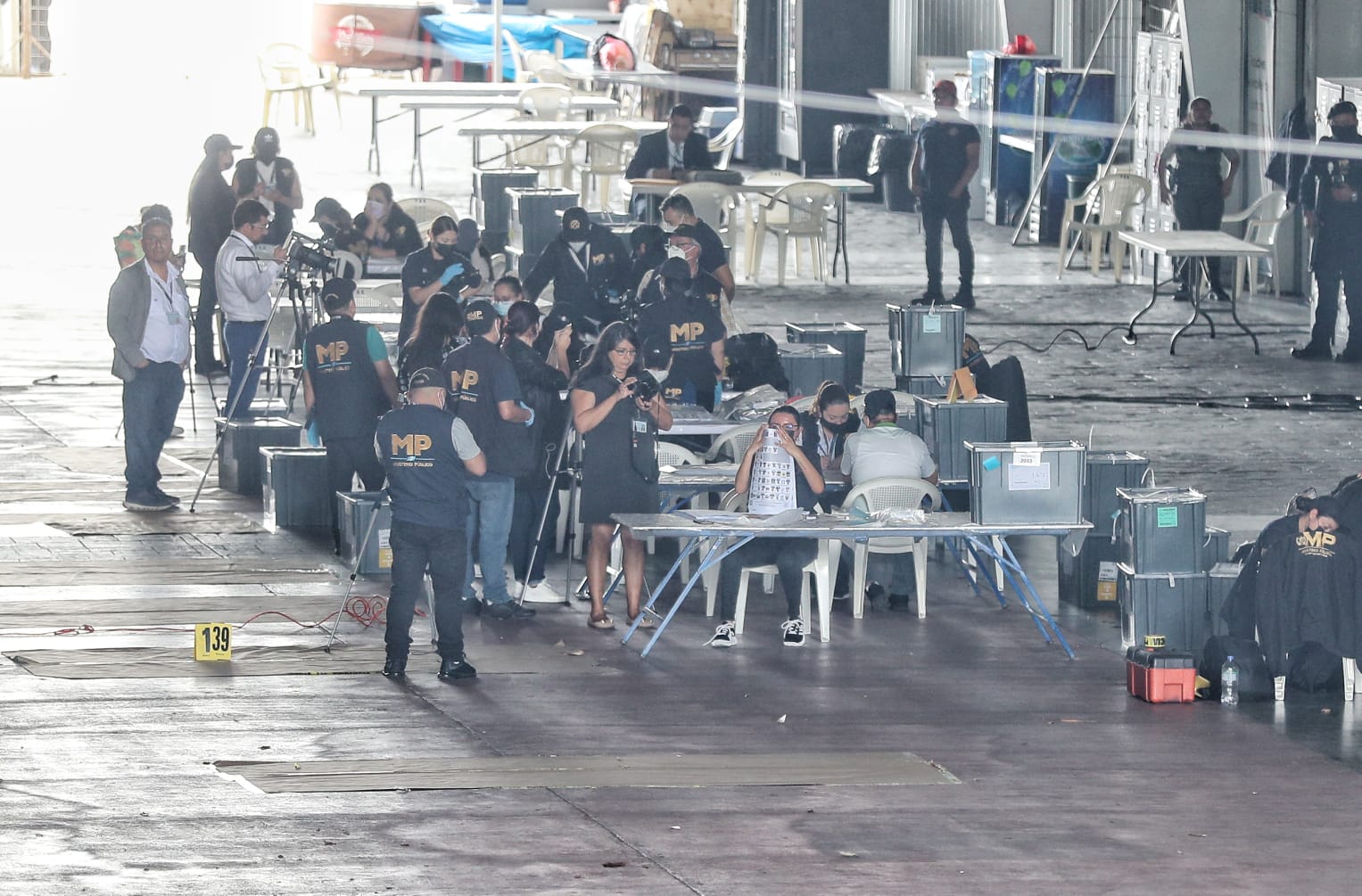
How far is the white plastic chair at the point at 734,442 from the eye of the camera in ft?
43.2

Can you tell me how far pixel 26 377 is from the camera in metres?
18.8

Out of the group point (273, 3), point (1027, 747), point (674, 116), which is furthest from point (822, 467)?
point (273, 3)

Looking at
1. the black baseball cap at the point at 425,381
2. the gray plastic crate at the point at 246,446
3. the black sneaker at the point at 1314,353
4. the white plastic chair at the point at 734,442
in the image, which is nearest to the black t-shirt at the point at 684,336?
the white plastic chair at the point at 734,442

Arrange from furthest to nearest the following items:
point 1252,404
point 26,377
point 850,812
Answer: point 26,377, point 1252,404, point 850,812

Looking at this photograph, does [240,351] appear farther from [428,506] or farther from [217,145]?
[428,506]

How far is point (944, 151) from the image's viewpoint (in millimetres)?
21438

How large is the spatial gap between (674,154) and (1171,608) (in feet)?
40.8

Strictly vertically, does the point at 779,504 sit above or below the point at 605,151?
below

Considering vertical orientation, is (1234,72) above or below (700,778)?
above

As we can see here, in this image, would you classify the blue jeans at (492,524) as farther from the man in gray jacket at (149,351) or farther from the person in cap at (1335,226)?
the person in cap at (1335,226)

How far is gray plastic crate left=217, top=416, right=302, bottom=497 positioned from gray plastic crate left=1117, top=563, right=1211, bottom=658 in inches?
240

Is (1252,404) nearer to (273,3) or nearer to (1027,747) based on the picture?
(1027,747)

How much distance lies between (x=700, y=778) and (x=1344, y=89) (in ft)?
42.9

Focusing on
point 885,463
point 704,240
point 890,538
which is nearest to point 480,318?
point 885,463
